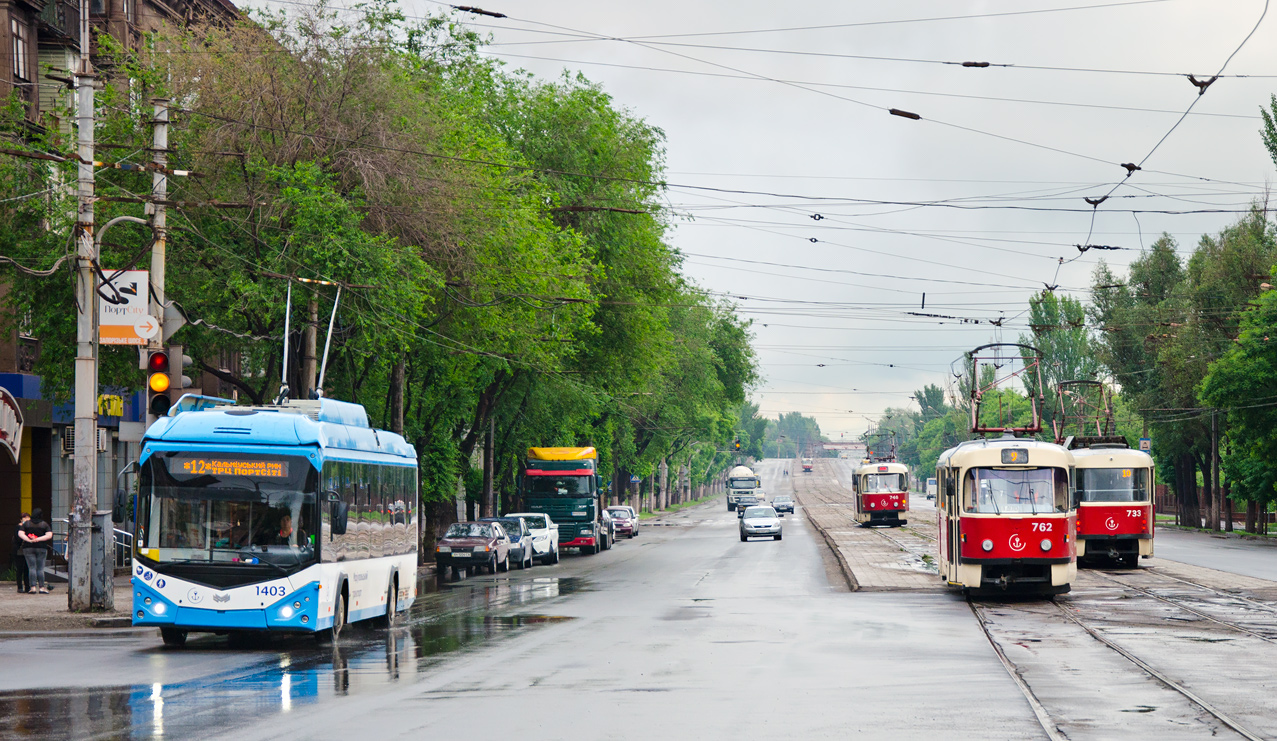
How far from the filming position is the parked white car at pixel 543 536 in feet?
155

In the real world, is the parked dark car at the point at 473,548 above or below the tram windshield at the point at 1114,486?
below

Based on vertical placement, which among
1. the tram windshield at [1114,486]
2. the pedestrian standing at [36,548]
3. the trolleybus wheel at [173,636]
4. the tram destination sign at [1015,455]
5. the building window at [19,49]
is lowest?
the trolleybus wheel at [173,636]

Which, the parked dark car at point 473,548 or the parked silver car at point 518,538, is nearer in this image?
the parked dark car at point 473,548

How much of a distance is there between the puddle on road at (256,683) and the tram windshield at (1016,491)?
27.0 ft

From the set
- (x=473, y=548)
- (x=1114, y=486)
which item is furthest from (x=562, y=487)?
(x=1114, y=486)

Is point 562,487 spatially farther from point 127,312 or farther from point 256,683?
point 256,683

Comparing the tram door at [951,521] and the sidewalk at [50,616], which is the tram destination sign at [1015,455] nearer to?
the tram door at [951,521]

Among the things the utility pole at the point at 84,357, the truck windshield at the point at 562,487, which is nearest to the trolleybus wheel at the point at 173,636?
the utility pole at the point at 84,357

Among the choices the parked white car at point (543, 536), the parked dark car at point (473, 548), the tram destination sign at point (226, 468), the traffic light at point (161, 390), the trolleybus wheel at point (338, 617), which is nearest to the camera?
the tram destination sign at point (226, 468)

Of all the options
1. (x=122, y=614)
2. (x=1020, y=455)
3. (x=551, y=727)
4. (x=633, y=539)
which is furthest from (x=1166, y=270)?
(x=551, y=727)

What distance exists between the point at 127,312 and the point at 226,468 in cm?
546

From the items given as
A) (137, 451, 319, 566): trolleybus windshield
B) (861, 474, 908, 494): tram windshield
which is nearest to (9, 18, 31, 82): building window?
(137, 451, 319, 566): trolleybus windshield

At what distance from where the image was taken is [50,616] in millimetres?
23047

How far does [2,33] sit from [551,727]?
2912 centimetres
